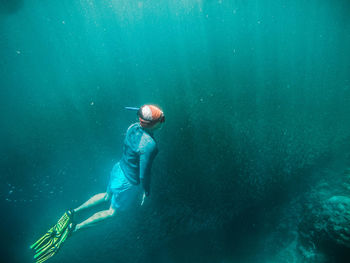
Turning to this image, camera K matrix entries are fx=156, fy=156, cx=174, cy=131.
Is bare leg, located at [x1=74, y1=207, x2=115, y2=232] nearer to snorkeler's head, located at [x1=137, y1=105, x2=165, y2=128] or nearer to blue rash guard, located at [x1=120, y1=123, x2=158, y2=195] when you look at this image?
blue rash guard, located at [x1=120, y1=123, x2=158, y2=195]

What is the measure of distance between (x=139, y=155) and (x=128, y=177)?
36 centimetres

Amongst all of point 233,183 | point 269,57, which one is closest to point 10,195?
point 233,183

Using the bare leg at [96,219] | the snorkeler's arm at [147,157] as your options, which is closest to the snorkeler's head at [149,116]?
the snorkeler's arm at [147,157]

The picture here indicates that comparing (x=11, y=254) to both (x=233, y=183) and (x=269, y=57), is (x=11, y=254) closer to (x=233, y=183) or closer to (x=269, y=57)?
(x=233, y=183)

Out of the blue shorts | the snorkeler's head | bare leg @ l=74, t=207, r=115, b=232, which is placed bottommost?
bare leg @ l=74, t=207, r=115, b=232

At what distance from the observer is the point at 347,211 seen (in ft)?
7.30

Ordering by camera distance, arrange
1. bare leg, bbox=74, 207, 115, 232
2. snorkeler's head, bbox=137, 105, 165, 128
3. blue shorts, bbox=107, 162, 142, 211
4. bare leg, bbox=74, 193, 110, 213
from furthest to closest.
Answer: bare leg, bbox=74, 193, 110, 213 → bare leg, bbox=74, 207, 115, 232 → blue shorts, bbox=107, 162, 142, 211 → snorkeler's head, bbox=137, 105, 165, 128

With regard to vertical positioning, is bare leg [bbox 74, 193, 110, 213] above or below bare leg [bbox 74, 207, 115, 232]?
above

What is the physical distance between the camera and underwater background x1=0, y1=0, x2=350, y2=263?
1.76 meters

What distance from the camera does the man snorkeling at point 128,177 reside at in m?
1.39

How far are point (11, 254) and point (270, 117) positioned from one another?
15.5ft

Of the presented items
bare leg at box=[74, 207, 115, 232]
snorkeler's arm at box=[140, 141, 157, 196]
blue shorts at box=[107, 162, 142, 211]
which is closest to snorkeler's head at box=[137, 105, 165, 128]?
snorkeler's arm at box=[140, 141, 157, 196]

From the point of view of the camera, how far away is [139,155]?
1454 mm

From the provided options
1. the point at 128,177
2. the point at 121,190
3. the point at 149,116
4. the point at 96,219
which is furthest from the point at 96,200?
the point at 149,116
